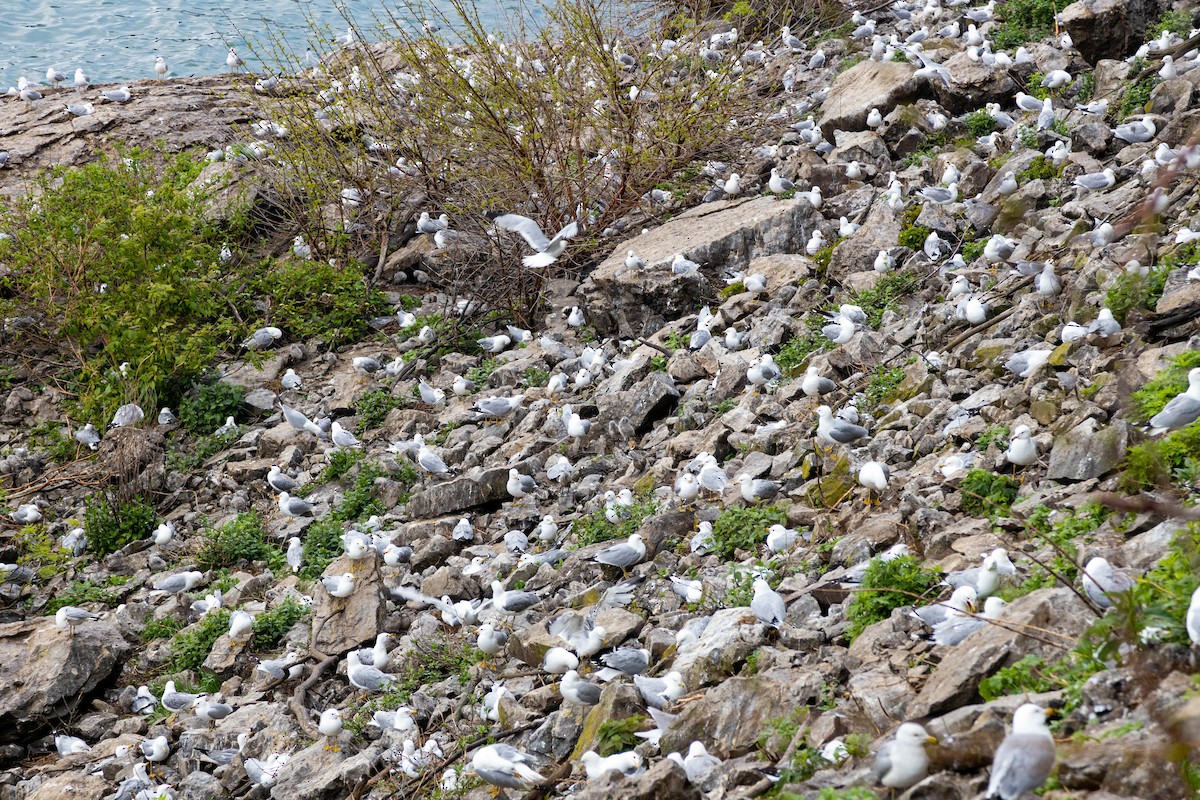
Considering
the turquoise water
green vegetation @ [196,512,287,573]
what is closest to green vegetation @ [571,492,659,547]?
green vegetation @ [196,512,287,573]

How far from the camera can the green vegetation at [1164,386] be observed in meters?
4.84

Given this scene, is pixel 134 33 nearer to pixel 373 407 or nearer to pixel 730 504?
pixel 373 407

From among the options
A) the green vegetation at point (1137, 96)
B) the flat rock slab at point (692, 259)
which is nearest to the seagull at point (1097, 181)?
the green vegetation at point (1137, 96)

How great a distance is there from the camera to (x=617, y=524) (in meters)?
6.77

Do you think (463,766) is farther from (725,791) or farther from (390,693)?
(725,791)

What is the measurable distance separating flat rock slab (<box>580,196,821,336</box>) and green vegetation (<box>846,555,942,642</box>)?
5157 mm

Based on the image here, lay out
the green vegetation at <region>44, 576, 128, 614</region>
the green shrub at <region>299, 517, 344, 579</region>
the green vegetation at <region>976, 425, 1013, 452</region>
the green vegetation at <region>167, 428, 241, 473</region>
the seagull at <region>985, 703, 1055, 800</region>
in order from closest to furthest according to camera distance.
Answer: the seagull at <region>985, 703, 1055, 800</region>, the green vegetation at <region>976, 425, 1013, 452</region>, the green shrub at <region>299, 517, 344, 579</region>, the green vegetation at <region>44, 576, 128, 614</region>, the green vegetation at <region>167, 428, 241, 473</region>

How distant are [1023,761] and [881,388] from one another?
13.8 feet

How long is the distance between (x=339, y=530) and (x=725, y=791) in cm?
513

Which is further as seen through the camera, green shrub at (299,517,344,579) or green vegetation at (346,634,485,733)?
green shrub at (299,517,344,579)

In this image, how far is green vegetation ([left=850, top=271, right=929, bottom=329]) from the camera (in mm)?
7973

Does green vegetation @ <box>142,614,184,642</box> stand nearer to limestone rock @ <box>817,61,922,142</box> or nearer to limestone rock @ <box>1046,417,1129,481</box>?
limestone rock @ <box>1046,417,1129,481</box>

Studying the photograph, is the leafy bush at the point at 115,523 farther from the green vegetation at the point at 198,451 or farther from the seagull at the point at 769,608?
the seagull at the point at 769,608

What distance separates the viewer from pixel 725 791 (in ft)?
12.7
